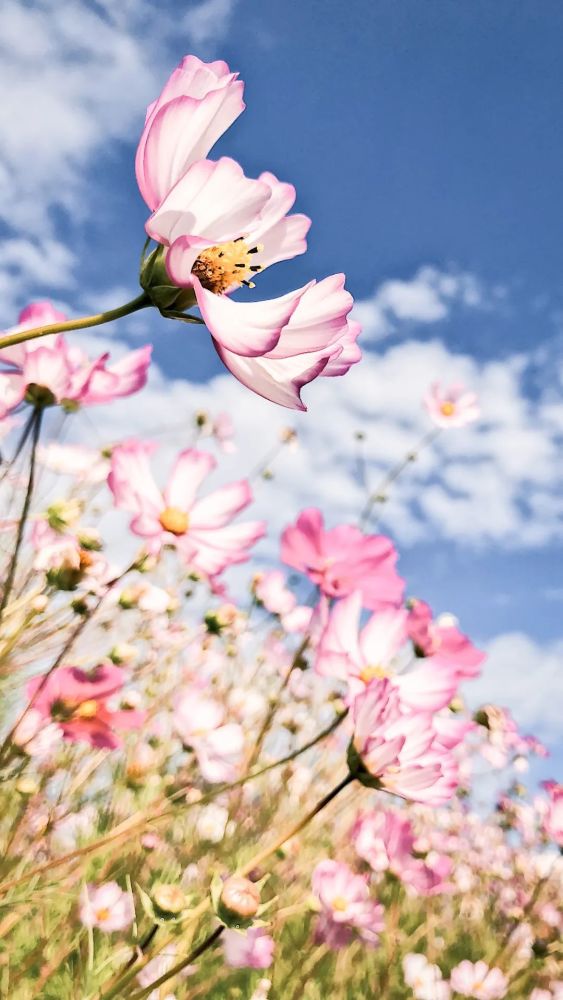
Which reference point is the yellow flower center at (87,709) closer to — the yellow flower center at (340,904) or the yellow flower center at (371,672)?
the yellow flower center at (371,672)

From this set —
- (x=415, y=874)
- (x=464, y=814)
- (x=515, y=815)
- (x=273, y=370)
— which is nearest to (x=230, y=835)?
(x=415, y=874)

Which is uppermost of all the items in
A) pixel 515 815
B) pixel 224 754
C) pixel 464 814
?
pixel 224 754

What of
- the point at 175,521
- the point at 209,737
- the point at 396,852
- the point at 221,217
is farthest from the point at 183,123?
the point at 396,852

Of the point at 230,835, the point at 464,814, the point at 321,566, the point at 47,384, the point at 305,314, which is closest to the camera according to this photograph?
the point at 305,314

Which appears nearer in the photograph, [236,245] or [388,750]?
[236,245]

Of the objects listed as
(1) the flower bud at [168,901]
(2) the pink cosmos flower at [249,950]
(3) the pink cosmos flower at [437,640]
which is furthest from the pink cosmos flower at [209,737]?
(1) the flower bud at [168,901]

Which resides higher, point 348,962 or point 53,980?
point 53,980

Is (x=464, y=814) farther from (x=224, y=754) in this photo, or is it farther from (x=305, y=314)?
(x=305, y=314)
